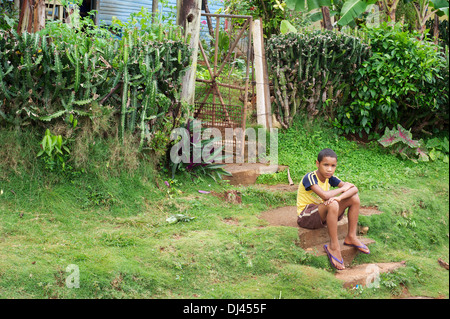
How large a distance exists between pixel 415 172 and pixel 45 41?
19.5 feet

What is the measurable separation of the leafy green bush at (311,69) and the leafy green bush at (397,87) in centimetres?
25

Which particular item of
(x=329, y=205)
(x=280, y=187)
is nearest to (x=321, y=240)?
(x=329, y=205)

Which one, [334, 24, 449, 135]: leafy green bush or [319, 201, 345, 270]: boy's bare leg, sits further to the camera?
[334, 24, 449, 135]: leafy green bush

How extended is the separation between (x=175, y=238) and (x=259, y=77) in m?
4.33

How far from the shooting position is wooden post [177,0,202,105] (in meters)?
7.34

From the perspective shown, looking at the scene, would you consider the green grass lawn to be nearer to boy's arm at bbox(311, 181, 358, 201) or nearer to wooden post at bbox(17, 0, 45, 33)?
boy's arm at bbox(311, 181, 358, 201)

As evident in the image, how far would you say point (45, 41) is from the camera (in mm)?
5891

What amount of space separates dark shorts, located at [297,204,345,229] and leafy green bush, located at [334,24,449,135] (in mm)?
4029

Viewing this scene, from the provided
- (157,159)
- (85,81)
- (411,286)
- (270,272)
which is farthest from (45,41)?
(411,286)

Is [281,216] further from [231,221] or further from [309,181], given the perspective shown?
[309,181]

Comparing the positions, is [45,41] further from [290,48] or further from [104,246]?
[290,48]

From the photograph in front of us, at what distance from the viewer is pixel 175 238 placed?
5.29m

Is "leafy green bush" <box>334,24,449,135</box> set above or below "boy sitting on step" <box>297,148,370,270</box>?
above

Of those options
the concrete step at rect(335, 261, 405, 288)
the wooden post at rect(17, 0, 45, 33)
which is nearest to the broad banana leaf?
the concrete step at rect(335, 261, 405, 288)
